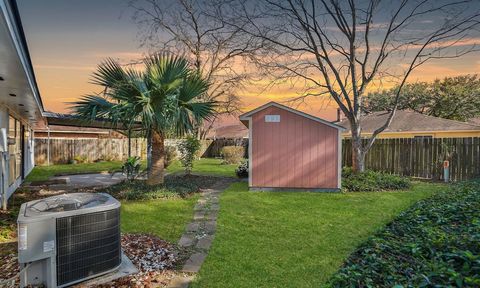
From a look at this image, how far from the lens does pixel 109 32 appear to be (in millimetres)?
9609

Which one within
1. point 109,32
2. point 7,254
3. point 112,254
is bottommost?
point 7,254

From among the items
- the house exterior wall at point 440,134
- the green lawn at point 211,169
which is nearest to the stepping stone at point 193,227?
the green lawn at point 211,169

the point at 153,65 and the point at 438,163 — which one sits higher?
the point at 153,65

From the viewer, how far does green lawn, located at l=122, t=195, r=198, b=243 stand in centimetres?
504

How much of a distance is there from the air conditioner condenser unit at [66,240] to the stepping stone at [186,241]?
4.11 ft

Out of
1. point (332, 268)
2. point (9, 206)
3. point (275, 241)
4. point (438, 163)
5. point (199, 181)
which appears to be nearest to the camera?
point (332, 268)

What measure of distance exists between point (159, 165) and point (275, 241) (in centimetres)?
507

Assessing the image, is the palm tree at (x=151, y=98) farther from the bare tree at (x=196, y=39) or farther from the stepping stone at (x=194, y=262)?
the bare tree at (x=196, y=39)

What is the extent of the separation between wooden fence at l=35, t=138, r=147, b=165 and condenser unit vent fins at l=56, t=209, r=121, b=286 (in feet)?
48.7

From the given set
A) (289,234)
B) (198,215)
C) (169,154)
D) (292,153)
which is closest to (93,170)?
(169,154)

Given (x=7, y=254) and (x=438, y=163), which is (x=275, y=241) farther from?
(x=438, y=163)

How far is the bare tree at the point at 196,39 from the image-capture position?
17.8 metres

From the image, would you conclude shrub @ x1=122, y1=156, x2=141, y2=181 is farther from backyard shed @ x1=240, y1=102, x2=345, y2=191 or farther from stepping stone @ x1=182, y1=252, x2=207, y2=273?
stepping stone @ x1=182, y1=252, x2=207, y2=273

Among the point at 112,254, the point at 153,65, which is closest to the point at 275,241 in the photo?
the point at 112,254
